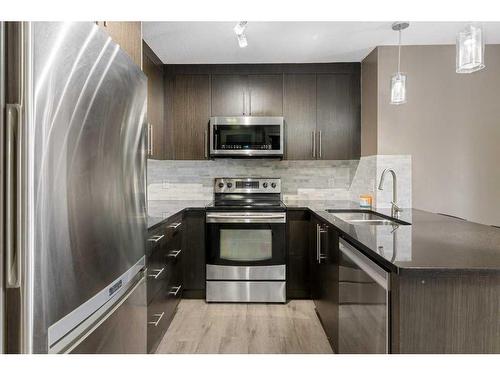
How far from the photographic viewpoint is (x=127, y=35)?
1770mm

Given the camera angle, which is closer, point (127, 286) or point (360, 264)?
point (127, 286)

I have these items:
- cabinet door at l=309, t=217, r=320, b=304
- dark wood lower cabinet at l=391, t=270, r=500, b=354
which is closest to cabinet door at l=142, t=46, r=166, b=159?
cabinet door at l=309, t=217, r=320, b=304

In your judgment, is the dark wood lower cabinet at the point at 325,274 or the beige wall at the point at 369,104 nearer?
the dark wood lower cabinet at the point at 325,274

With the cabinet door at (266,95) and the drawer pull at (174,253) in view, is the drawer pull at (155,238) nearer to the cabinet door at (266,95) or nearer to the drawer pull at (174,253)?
the drawer pull at (174,253)

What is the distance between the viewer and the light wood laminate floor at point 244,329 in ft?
7.52

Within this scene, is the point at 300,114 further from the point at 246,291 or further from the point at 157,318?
the point at 157,318

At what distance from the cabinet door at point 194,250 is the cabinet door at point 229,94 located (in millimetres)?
1091

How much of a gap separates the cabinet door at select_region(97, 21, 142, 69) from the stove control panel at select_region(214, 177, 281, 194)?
70.4 inches

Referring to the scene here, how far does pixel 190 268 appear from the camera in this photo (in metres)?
3.17

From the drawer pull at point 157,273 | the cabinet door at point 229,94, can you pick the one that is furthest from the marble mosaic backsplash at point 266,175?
the drawer pull at point 157,273

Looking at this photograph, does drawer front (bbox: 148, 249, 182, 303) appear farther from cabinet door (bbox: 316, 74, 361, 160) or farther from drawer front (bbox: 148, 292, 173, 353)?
cabinet door (bbox: 316, 74, 361, 160)

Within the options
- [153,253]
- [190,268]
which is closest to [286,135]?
[190,268]

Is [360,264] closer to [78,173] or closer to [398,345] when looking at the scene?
[398,345]

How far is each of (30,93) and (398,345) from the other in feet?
4.00
